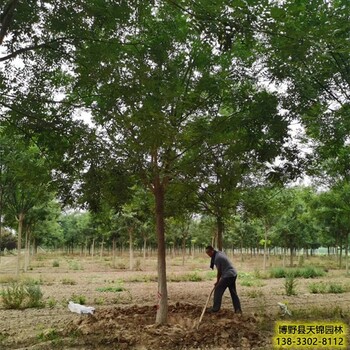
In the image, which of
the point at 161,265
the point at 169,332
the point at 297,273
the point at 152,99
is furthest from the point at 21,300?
the point at 297,273

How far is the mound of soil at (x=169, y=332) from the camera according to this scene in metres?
6.59

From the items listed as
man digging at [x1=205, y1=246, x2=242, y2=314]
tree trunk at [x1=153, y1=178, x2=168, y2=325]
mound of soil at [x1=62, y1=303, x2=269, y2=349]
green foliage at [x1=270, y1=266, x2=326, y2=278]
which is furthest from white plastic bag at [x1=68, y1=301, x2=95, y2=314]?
green foliage at [x1=270, y1=266, x2=326, y2=278]

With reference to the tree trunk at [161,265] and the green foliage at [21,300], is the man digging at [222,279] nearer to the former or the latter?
the tree trunk at [161,265]

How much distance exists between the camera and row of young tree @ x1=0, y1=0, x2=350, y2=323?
5.71 m

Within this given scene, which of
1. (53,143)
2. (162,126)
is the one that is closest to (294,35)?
(162,126)

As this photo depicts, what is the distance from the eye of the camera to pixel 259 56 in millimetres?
7578

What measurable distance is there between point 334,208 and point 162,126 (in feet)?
56.2

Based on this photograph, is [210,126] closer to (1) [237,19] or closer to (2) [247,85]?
(2) [247,85]

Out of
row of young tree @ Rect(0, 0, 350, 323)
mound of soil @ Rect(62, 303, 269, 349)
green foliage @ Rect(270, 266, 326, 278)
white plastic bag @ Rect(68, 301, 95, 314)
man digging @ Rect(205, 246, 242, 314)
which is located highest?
row of young tree @ Rect(0, 0, 350, 323)

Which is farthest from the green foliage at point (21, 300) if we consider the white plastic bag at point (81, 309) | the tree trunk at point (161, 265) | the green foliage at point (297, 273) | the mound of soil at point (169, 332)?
the green foliage at point (297, 273)

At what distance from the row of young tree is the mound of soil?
2.20ft

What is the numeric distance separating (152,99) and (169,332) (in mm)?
4191

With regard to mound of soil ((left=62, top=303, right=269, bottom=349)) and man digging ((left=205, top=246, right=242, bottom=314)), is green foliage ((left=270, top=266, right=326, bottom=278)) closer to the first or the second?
man digging ((left=205, top=246, right=242, bottom=314))

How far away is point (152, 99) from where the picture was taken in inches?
224
